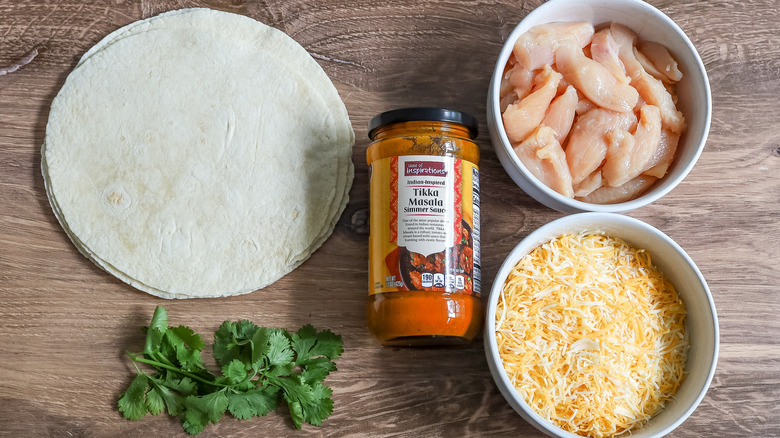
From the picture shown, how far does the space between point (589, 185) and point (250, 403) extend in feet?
3.65

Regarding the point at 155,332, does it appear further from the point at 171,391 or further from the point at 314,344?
the point at 314,344

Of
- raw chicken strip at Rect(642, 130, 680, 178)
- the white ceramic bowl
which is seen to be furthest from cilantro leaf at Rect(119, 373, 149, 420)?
raw chicken strip at Rect(642, 130, 680, 178)

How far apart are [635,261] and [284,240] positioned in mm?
995

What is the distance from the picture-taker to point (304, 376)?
1.71 meters

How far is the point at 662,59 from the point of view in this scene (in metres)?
1.82

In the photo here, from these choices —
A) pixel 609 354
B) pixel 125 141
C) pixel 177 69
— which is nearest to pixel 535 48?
pixel 609 354

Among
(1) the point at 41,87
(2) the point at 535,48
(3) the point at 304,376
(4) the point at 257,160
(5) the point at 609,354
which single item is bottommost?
(3) the point at 304,376

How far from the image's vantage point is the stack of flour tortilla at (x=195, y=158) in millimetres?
1778

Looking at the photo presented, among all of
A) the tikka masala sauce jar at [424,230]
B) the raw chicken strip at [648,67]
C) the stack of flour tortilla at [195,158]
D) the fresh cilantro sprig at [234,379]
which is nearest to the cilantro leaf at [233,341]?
the fresh cilantro sprig at [234,379]

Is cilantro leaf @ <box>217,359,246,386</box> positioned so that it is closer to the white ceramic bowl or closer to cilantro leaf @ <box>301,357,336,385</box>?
cilantro leaf @ <box>301,357,336,385</box>

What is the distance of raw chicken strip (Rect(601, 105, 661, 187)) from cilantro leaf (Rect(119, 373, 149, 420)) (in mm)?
1414

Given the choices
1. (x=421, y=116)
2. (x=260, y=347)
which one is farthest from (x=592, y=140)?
(x=260, y=347)

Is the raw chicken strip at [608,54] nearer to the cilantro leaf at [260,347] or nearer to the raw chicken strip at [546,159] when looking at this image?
the raw chicken strip at [546,159]

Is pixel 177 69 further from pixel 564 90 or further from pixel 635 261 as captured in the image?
pixel 635 261
